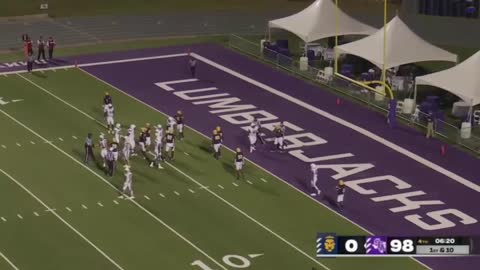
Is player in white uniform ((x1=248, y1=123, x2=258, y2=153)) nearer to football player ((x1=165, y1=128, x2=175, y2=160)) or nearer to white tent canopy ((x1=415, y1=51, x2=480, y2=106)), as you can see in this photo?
football player ((x1=165, y1=128, x2=175, y2=160))

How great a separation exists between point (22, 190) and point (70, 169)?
7.60 ft

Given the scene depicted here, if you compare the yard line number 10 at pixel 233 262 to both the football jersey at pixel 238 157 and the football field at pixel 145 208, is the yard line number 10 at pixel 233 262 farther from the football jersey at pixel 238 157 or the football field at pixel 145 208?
the football jersey at pixel 238 157

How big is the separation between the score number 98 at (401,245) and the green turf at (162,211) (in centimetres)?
736

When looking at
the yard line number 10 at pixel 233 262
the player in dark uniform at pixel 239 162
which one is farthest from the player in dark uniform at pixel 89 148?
the yard line number 10 at pixel 233 262

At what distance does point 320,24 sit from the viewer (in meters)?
49.6

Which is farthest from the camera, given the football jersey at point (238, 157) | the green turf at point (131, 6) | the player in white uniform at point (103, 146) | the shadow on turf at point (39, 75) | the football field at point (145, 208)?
the green turf at point (131, 6)

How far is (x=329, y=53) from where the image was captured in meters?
49.2

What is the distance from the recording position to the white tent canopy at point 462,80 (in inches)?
1578

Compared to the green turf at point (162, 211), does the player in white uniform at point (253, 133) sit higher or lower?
higher

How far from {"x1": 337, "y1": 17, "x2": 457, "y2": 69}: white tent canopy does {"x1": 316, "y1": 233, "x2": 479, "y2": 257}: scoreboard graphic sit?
907 inches

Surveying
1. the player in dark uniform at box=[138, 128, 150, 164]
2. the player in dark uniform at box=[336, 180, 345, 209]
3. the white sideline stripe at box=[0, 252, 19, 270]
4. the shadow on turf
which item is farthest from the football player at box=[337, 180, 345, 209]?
the shadow on turf

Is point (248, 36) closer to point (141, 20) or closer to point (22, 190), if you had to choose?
point (141, 20)

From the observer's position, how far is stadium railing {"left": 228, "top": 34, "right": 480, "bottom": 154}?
129 ft

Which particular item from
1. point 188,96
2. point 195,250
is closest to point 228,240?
point 195,250
